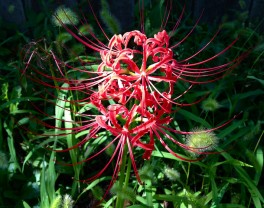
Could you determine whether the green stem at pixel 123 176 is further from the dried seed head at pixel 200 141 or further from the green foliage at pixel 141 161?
the dried seed head at pixel 200 141

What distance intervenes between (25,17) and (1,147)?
54.0 inches

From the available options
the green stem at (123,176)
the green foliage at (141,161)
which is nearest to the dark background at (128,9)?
the green foliage at (141,161)

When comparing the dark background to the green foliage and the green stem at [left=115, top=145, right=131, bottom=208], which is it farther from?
the green stem at [left=115, top=145, right=131, bottom=208]

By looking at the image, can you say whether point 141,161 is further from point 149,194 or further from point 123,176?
point 123,176

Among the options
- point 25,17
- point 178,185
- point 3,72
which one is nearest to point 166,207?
point 178,185

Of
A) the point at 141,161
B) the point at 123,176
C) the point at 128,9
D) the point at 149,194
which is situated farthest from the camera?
the point at 128,9

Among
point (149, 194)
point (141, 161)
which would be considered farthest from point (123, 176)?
point (141, 161)

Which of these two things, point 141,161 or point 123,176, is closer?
point 123,176

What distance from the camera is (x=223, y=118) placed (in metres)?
2.40

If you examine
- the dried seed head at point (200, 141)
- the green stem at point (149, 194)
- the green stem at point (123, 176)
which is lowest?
the green stem at point (149, 194)

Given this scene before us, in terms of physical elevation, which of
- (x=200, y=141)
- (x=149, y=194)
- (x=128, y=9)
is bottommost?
(x=149, y=194)

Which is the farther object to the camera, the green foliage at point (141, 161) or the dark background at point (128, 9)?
the dark background at point (128, 9)

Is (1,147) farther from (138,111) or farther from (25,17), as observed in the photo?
(25,17)

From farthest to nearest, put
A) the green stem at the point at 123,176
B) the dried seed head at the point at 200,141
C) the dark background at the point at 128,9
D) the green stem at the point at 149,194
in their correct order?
the dark background at the point at 128,9
the green stem at the point at 149,194
the dried seed head at the point at 200,141
the green stem at the point at 123,176
